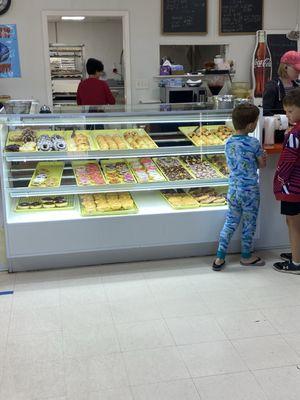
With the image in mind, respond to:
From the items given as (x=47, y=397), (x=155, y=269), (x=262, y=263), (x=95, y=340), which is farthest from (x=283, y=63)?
(x=47, y=397)

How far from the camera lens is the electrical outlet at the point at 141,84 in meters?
6.80

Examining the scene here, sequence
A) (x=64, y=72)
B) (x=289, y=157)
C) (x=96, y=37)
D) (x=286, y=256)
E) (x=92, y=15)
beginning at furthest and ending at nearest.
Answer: (x=96, y=37), (x=64, y=72), (x=92, y=15), (x=286, y=256), (x=289, y=157)

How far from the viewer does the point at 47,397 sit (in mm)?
2186

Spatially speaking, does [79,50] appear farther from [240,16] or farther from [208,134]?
[208,134]

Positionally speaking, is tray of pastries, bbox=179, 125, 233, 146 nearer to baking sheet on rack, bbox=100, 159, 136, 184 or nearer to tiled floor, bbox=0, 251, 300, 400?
baking sheet on rack, bbox=100, 159, 136, 184

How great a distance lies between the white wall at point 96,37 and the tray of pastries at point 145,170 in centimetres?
676

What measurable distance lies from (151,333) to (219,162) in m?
1.82

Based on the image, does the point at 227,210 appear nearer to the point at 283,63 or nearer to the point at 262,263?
the point at 262,263

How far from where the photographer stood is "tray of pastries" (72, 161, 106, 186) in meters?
3.66

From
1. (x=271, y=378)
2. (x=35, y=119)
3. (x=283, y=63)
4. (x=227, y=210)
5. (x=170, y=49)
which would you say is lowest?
(x=271, y=378)

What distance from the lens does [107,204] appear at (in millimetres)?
3688

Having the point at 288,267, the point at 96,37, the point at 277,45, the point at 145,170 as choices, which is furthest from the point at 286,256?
the point at 96,37

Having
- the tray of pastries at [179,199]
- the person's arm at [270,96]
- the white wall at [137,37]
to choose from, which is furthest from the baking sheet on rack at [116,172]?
the white wall at [137,37]

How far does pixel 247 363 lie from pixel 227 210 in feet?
4.94
